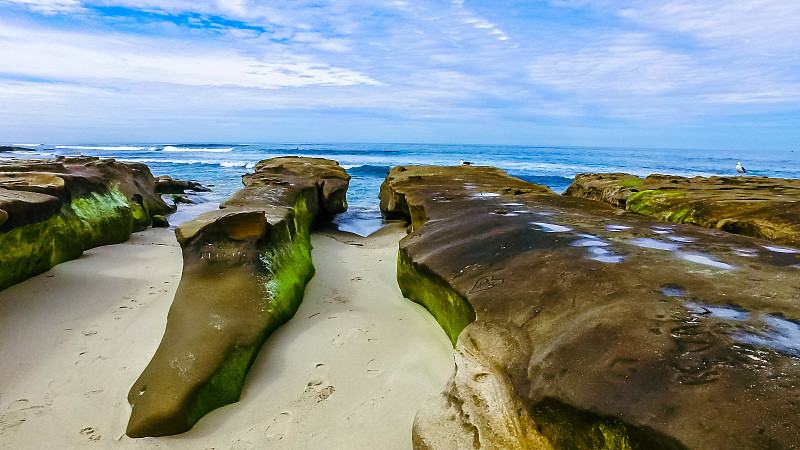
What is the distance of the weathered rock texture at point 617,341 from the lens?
130cm

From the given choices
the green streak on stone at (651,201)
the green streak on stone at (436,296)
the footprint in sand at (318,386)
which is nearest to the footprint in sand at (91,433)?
the footprint in sand at (318,386)

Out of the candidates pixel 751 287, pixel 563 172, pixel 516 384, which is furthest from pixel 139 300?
pixel 563 172

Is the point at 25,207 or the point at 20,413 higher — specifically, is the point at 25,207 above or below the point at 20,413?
above

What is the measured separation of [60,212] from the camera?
446cm

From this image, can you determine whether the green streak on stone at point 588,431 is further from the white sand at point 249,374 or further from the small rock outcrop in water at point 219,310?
the small rock outcrop in water at point 219,310

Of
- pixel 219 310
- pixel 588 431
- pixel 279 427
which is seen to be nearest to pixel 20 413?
pixel 219 310

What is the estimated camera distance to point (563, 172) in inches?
954

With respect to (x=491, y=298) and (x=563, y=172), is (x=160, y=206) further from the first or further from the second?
(x=563, y=172)

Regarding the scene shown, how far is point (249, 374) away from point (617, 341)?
6.61 feet

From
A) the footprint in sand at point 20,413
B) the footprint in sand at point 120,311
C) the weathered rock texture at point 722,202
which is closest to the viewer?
the footprint in sand at point 20,413

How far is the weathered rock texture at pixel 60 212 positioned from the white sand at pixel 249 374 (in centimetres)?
24

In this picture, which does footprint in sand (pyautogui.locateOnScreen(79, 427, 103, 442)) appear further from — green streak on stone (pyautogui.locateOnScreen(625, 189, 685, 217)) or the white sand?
green streak on stone (pyautogui.locateOnScreen(625, 189, 685, 217))

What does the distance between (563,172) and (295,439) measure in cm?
2471

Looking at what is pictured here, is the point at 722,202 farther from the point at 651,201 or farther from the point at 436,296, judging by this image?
the point at 436,296
